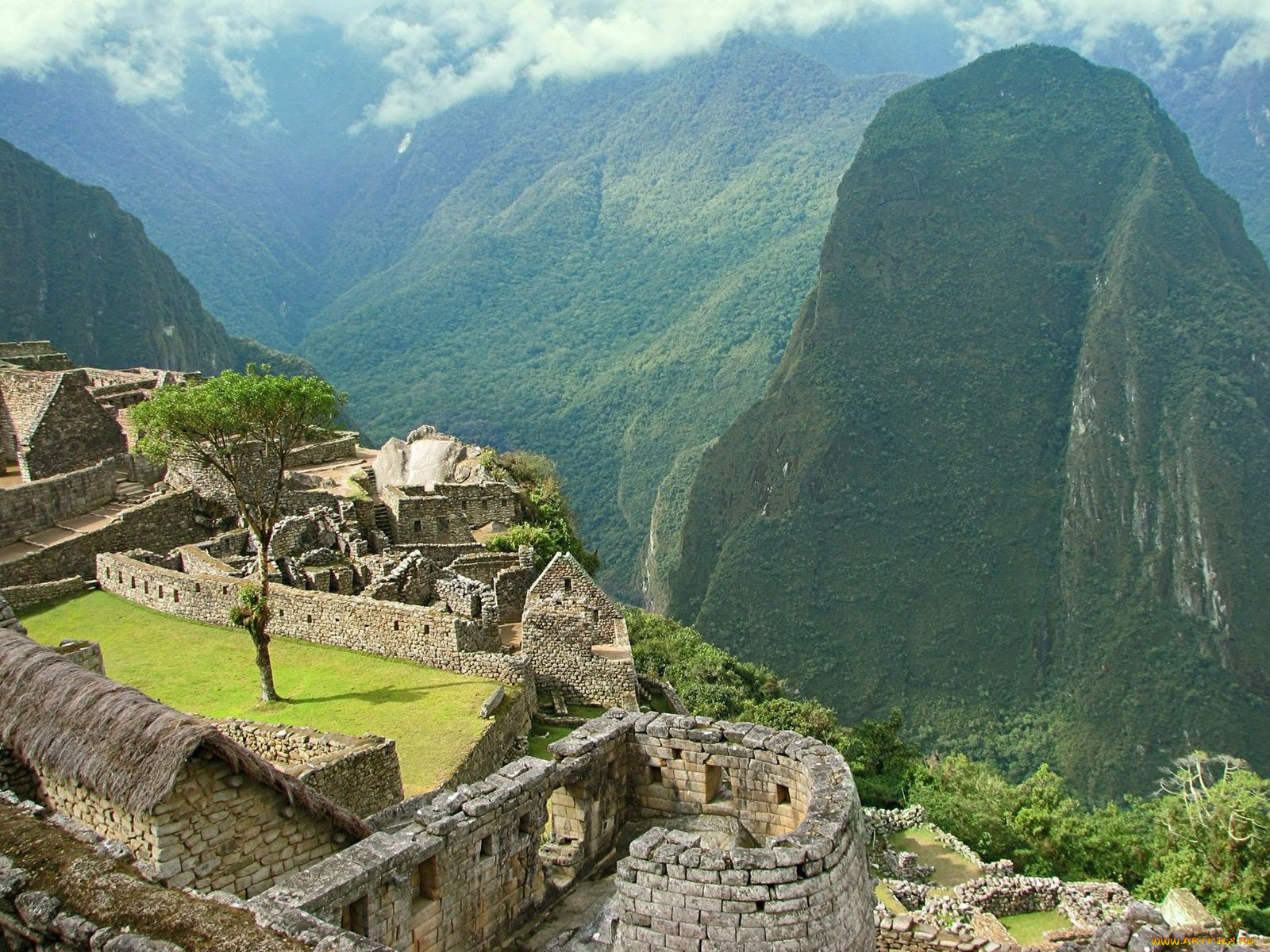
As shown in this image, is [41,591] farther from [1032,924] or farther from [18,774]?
[1032,924]

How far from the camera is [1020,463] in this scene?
13112cm

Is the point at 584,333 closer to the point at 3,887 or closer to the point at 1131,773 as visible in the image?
the point at 1131,773

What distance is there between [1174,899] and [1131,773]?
77216 mm

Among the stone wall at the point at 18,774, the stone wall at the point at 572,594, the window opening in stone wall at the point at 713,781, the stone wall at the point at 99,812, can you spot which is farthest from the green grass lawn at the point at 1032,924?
the stone wall at the point at 18,774

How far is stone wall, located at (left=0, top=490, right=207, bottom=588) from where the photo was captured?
20.7m

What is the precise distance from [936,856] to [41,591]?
1734cm

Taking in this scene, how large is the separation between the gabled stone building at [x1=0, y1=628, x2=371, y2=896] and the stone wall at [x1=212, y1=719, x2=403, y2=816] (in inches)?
141

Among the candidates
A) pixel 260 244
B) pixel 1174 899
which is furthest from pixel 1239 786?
pixel 260 244

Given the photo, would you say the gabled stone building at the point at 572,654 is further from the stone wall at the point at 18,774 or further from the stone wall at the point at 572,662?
the stone wall at the point at 18,774

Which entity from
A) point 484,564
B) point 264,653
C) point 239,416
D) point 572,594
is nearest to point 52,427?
point 239,416

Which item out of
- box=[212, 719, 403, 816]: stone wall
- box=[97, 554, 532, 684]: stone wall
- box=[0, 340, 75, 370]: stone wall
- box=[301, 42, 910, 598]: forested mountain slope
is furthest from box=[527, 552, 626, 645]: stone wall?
box=[301, 42, 910, 598]: forested mountain slope

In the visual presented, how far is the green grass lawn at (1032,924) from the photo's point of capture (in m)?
18.0

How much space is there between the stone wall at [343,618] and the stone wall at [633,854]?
9.52 m

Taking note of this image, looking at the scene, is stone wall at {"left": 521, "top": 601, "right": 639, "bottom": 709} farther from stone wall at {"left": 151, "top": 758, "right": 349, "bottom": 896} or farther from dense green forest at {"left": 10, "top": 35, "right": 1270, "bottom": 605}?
dense green forest at {"left": 10, "top": 35, "right": 1270, "bottom": 605}
